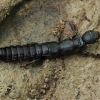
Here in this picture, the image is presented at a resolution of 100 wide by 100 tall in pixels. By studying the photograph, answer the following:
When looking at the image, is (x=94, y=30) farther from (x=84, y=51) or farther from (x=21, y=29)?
(x=21, y=29)

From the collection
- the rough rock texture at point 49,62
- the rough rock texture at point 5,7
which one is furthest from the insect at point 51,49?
the rough rock texture at point 5,7

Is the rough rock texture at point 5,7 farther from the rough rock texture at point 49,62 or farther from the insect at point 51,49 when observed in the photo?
the insect at point 51,49

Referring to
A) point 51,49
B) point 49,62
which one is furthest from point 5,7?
point 49,62

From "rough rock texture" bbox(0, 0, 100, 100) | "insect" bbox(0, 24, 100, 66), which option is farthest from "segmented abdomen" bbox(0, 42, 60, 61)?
"rough rock texture" bbox(0, 0, 100, 100)

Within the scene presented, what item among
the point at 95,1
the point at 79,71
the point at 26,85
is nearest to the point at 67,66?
the point at 79,71

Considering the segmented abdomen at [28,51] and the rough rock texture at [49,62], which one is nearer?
the rough rock texture at [49,62]

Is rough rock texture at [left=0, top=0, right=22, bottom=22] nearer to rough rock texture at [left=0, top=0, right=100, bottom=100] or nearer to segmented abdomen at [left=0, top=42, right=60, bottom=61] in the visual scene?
rough rock texture at [left=0, top=0, right=100, bottom=100]
